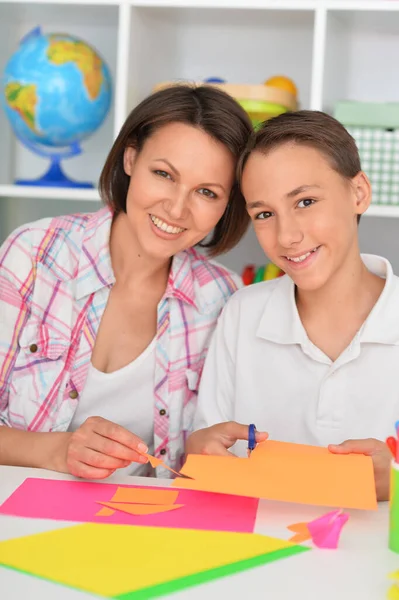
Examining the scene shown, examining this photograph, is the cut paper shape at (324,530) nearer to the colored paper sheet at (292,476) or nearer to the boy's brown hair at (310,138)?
the colored paper sheet at (292,476)

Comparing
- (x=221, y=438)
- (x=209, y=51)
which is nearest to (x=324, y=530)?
(x=221, y=438)

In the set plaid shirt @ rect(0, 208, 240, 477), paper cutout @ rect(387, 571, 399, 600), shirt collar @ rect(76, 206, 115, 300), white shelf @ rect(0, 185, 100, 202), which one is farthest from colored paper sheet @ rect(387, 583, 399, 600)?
white shelf @ rect(0, 185, 100, 202)

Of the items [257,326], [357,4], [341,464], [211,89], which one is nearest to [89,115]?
[211,89]

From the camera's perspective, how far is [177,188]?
1.51m

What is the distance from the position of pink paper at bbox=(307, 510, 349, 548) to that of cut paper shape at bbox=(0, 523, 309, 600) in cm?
3

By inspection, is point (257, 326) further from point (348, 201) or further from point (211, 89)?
point (211, 89)

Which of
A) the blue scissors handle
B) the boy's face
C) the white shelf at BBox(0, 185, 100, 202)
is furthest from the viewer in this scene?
the white shelf at BBox(0, 185, 100, 202)

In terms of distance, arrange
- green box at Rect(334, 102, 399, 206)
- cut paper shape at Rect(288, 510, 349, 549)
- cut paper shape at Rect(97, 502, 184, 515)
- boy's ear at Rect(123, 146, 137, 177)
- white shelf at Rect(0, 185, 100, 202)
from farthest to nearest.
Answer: white shelf at Rect(0, 185, 100, 202) → green box at Rect(334, 102, 399, 206) → boy's ear at Rect(123, 146, 137, 177) → cut paper shape at Rect(97, 502, 184, 515) → cut paper shape at Rect(288, 510, 349, 549)

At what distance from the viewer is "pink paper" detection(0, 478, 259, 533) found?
A: 0.95m

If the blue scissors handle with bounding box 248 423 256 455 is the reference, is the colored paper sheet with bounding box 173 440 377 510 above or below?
below

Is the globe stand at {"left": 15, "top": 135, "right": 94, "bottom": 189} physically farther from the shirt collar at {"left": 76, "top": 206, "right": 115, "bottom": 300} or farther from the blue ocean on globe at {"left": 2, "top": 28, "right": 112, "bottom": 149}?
the shirt collar at {"left": 76, "top": 206, "right": 115, "bottom": 300}

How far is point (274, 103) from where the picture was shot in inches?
79.3

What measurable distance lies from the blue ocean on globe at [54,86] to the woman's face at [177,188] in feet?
1.84

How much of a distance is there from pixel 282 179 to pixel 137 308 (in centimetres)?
42
